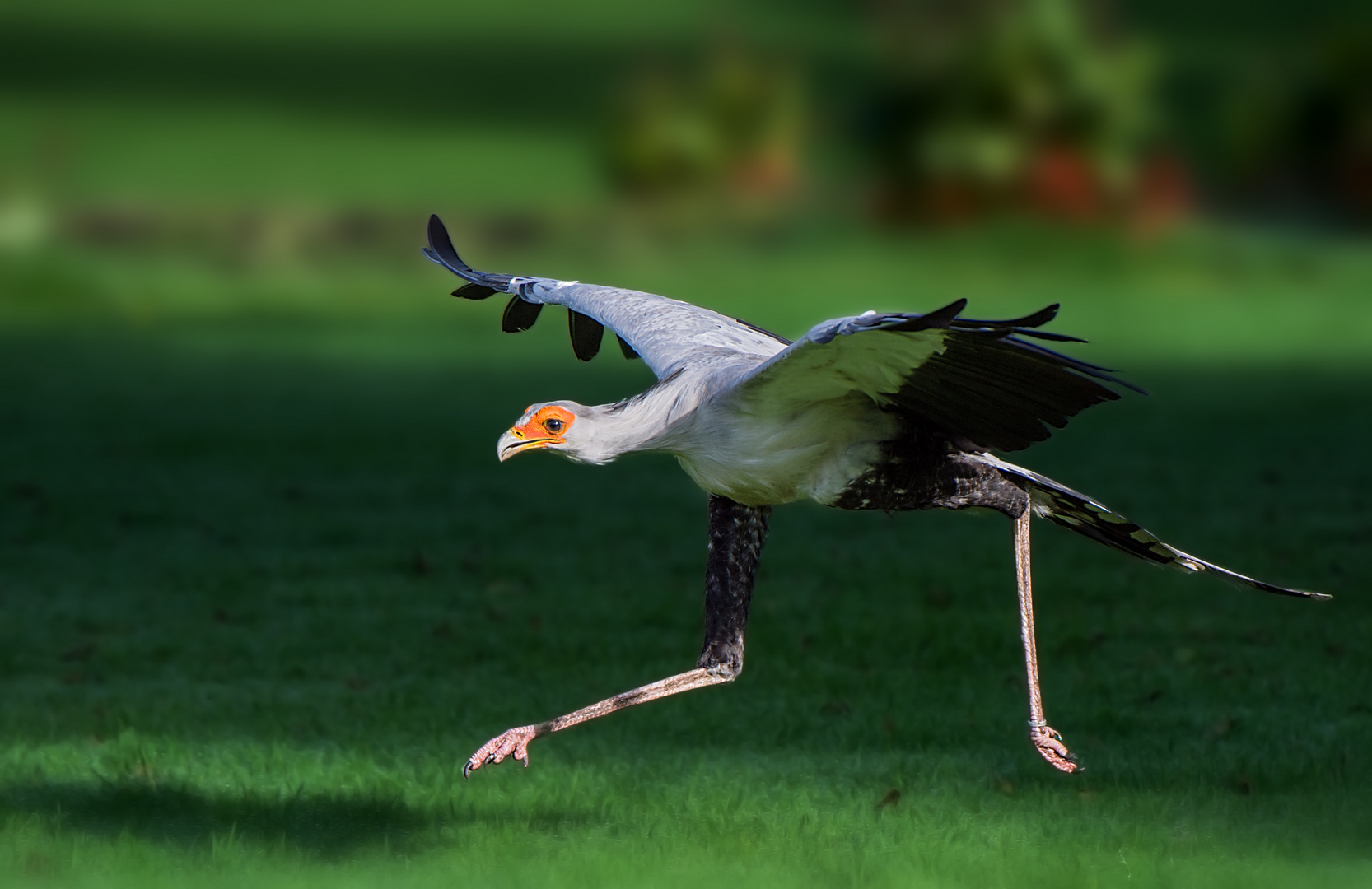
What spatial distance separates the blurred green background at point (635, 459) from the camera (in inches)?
218

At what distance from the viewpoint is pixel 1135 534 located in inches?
210

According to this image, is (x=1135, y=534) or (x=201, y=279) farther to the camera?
(x=201, y=279)

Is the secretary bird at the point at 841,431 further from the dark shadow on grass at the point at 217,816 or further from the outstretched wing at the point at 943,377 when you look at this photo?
the dark shadow on grass at the point at 217,816

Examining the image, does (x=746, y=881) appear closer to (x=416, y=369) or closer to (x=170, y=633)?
(x=170, y=633)

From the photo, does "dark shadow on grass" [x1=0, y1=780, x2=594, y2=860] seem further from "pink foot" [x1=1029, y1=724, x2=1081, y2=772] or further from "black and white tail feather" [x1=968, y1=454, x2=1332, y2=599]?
"black and white tail feather" [x1=968, y1=454, x2=1332, y2=599]

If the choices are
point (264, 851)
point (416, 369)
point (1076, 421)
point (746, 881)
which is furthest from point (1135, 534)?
point (416, 369)

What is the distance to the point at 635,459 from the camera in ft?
38.8

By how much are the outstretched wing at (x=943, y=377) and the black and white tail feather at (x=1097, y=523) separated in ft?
0.66

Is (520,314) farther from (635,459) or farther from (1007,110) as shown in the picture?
(1007,110)

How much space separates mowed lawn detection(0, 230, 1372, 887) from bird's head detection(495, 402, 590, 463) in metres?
1.22

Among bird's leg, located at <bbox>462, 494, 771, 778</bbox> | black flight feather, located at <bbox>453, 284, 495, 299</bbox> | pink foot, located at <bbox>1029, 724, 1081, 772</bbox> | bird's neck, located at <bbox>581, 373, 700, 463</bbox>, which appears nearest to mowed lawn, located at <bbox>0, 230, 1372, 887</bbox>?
pink foot, located at <bbox>1029, 724, 1081, 772</bbox>

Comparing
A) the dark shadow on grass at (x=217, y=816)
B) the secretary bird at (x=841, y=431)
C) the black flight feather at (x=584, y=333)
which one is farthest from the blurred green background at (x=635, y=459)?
the black flight feather at (x=584, y=333)

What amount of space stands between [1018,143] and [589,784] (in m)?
17.1

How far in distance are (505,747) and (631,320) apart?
1.56 meters
